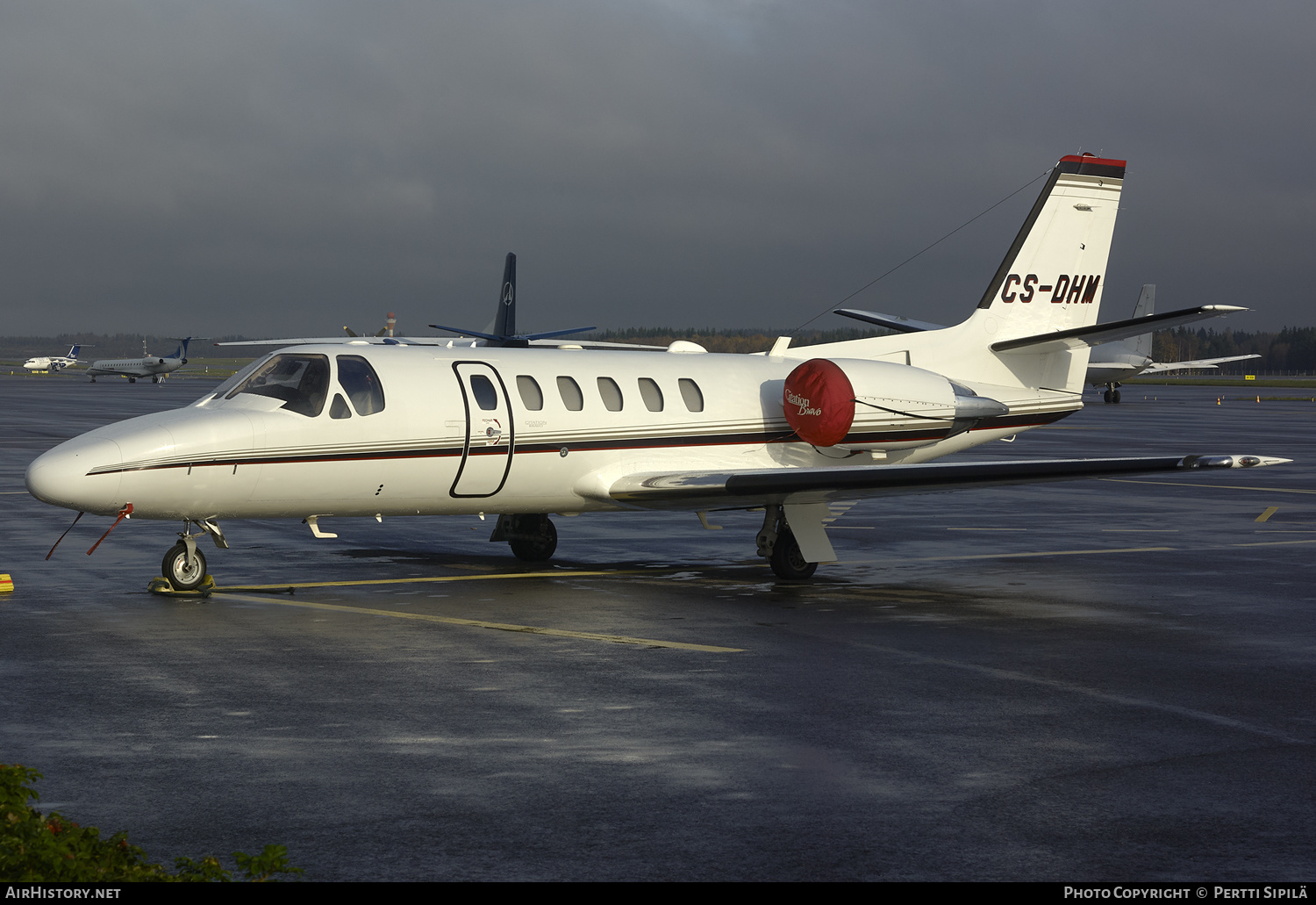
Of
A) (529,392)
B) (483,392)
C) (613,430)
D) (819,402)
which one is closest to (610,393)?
(613,430)

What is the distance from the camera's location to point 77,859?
192 inches

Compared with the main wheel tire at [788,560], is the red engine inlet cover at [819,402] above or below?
above

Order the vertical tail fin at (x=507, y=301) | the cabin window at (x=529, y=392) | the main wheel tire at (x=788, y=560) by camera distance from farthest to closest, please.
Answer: the vertical tail fin at (x=507, y=301)
the main wheel tire at (x=788, y=560)
the cabin window at (x=529, y=392)

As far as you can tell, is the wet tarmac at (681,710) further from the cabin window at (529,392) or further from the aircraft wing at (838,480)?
the cabin window at (529,392)

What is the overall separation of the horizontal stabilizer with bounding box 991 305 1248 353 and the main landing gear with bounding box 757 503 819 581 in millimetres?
4735

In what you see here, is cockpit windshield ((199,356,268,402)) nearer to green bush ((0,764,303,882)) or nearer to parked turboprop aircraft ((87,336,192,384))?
green bush ((0,764,303,882))

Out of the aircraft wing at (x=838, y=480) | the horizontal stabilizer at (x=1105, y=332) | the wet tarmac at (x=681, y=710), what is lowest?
the wet tarmac at (x=681, y=710)

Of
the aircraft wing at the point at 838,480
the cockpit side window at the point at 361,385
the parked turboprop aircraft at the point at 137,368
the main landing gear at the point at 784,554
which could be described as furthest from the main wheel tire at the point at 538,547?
the parked turboprop aircraft at the point at 137,368

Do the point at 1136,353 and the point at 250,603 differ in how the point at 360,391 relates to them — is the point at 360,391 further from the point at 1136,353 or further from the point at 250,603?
the point at 1136,353

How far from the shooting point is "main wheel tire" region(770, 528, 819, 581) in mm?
15875

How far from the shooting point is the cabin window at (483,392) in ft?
49.5

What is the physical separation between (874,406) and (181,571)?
27.3ft

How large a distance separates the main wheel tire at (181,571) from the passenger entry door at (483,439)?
276 centimetres

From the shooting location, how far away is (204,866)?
16.1ft
